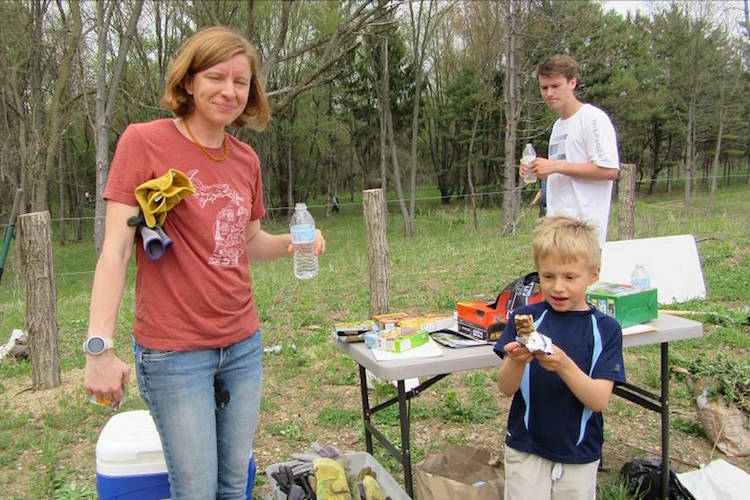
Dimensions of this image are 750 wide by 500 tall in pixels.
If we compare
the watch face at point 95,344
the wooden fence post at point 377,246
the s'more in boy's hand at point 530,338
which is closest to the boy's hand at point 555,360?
the s'more in boy's hand at point 530,338

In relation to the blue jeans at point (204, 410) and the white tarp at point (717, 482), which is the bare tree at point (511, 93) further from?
the blue jeans at point (204, 410)

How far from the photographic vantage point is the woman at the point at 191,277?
169cm

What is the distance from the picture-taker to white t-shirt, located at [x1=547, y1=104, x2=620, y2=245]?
3.32 m

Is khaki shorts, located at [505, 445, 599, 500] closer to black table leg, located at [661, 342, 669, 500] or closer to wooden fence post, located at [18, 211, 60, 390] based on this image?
black table leg, located at [661, 342, 669, 500]

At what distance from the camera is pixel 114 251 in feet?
5.48

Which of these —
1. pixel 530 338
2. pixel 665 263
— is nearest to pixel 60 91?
pixel 665 263

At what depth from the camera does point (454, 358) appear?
8.14 ft

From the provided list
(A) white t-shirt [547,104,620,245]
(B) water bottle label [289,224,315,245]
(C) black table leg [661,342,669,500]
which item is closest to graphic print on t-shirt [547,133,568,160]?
(A) white t-shirt [547,104,620,245]

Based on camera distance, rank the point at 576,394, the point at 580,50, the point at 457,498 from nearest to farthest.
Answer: the point at 576,394, the point at 457,498, the point at 580,50

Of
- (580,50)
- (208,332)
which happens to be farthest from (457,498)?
(580,50)

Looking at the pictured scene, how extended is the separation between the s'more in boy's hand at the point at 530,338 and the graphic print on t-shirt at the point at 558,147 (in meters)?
1.92

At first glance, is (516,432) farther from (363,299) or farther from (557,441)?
(363,299)

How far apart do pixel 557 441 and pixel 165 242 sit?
5.01 feet

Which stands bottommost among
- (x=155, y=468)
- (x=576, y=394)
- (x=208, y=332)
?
(x=155, y=468)
